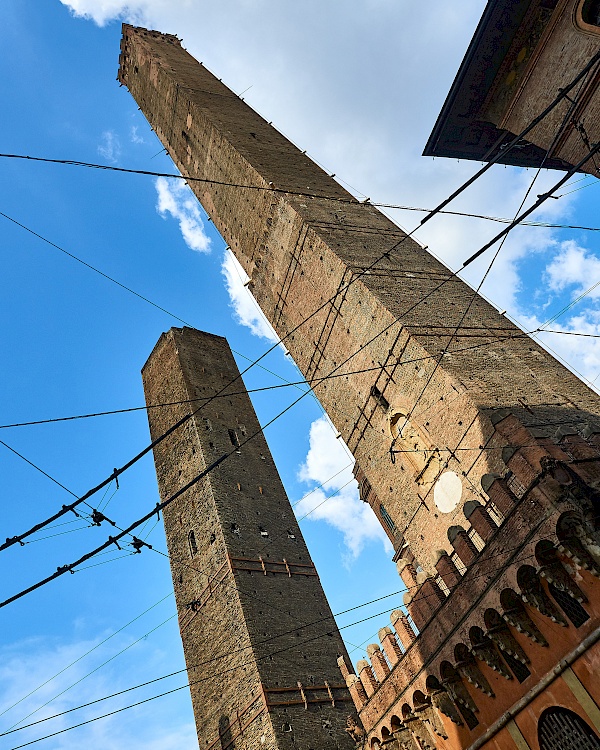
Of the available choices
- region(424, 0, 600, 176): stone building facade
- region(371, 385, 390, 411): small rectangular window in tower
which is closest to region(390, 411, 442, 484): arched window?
region(371, 385, 390, 411): small rectangular window in tower

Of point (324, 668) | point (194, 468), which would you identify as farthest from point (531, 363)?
point (194, 468)

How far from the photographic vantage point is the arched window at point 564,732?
214 inches

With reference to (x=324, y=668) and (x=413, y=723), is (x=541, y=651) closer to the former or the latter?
(x=413, y=723)

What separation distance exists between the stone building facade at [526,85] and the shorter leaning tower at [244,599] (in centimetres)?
602

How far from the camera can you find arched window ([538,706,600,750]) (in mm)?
5430

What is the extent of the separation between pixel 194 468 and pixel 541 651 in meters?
10.9

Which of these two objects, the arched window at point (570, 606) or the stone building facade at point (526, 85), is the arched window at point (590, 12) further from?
the arched window at point (570, 606)

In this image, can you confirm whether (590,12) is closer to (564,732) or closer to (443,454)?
(443,454)

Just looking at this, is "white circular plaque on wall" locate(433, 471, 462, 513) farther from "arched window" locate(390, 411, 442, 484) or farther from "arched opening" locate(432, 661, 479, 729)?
"arched opening" locate(432, 661, 479, 729)

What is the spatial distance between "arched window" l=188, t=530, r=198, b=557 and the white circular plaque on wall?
720 cm

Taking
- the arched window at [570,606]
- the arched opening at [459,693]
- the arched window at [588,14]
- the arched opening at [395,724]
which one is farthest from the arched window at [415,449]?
the arched window at [588,14]

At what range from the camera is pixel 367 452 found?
11.0 m

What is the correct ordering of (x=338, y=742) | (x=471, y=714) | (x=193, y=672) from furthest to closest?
(x=193, y=672) → (x=338, y=742) → (x=471, y=714)

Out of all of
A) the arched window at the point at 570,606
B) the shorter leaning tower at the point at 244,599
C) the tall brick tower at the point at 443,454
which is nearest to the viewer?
the arched window at the point at 570,606
